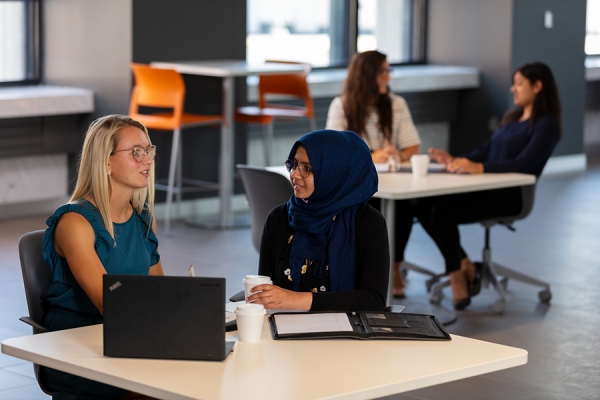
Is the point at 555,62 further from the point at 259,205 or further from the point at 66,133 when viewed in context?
the point at 259,205

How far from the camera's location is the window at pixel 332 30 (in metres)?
8.20

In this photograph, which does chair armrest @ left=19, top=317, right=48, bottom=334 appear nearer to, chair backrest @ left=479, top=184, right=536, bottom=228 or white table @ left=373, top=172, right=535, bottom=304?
white table @ left=373, top=172, right=535, bottom=304

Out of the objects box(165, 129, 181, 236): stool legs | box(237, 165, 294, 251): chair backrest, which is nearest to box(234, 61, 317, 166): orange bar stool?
box(165, 129, 181, 236): stool legs

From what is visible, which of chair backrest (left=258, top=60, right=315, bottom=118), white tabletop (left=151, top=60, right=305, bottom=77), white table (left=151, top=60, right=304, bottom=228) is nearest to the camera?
white tabletop (left=151, top=60, right=305, bottom=77)

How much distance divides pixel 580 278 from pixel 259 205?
220cm

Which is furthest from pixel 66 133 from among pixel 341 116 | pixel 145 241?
pixel 145 241

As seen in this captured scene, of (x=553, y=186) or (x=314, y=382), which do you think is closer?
(x=314, y=382)

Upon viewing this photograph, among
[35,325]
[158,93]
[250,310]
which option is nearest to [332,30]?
[158,93]

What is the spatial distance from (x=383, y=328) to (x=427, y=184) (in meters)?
2.04

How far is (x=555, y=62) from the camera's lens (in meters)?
9.29

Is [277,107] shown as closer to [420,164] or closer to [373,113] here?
[373,113]

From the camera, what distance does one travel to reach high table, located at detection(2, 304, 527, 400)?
1.86m

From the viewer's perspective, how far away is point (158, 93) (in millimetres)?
6238

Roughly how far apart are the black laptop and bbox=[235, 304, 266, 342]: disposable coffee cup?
0.12m
